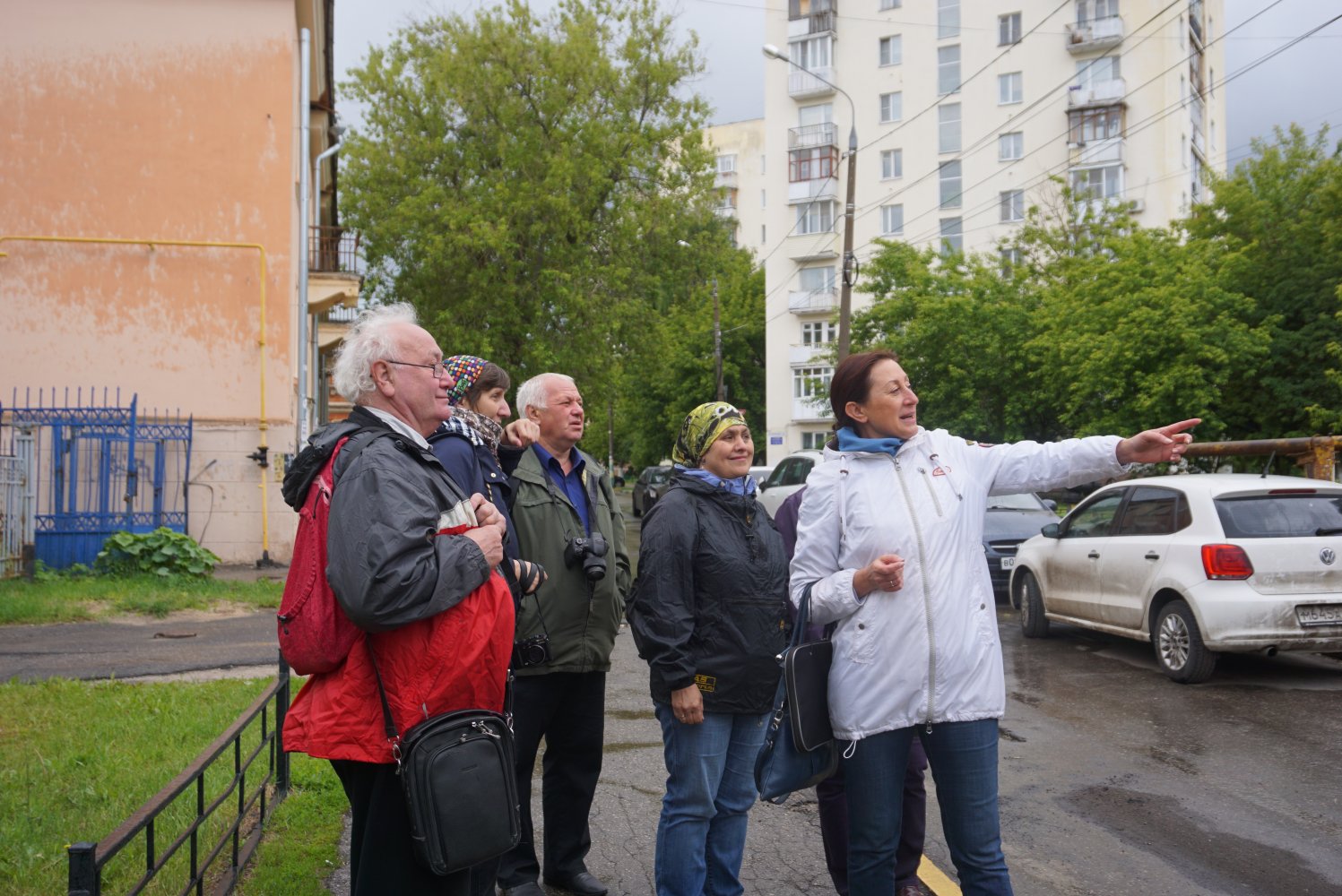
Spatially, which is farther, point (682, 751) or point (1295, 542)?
point (1295, 542)

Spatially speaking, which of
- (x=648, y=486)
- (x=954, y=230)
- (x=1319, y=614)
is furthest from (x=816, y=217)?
(x=1319, y=614)

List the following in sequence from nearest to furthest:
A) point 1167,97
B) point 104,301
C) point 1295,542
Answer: point 1295,542 < point 104,301 < point 1167,97

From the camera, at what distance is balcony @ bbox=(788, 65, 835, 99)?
5322 cm

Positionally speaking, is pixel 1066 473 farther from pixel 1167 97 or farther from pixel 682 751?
pixel 1167 97

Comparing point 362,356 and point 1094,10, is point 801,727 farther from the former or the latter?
point 1094,10

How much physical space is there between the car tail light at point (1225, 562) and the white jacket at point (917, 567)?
5.78 meters

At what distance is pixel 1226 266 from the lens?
24.1 m

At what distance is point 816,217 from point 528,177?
28.5 metres

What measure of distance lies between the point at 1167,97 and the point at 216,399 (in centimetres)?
4317

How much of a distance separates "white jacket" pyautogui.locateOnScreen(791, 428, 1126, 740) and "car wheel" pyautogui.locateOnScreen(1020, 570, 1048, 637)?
8.17 m

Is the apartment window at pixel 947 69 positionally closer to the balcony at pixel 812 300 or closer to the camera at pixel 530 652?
the balcony at pixel 812 300

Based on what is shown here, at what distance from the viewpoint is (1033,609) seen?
11.4m

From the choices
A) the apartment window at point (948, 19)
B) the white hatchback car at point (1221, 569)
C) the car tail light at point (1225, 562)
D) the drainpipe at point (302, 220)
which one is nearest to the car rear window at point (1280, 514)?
the white hatchback car at point (1221, 569)

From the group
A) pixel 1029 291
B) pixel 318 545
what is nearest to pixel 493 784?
pixel 318 545
